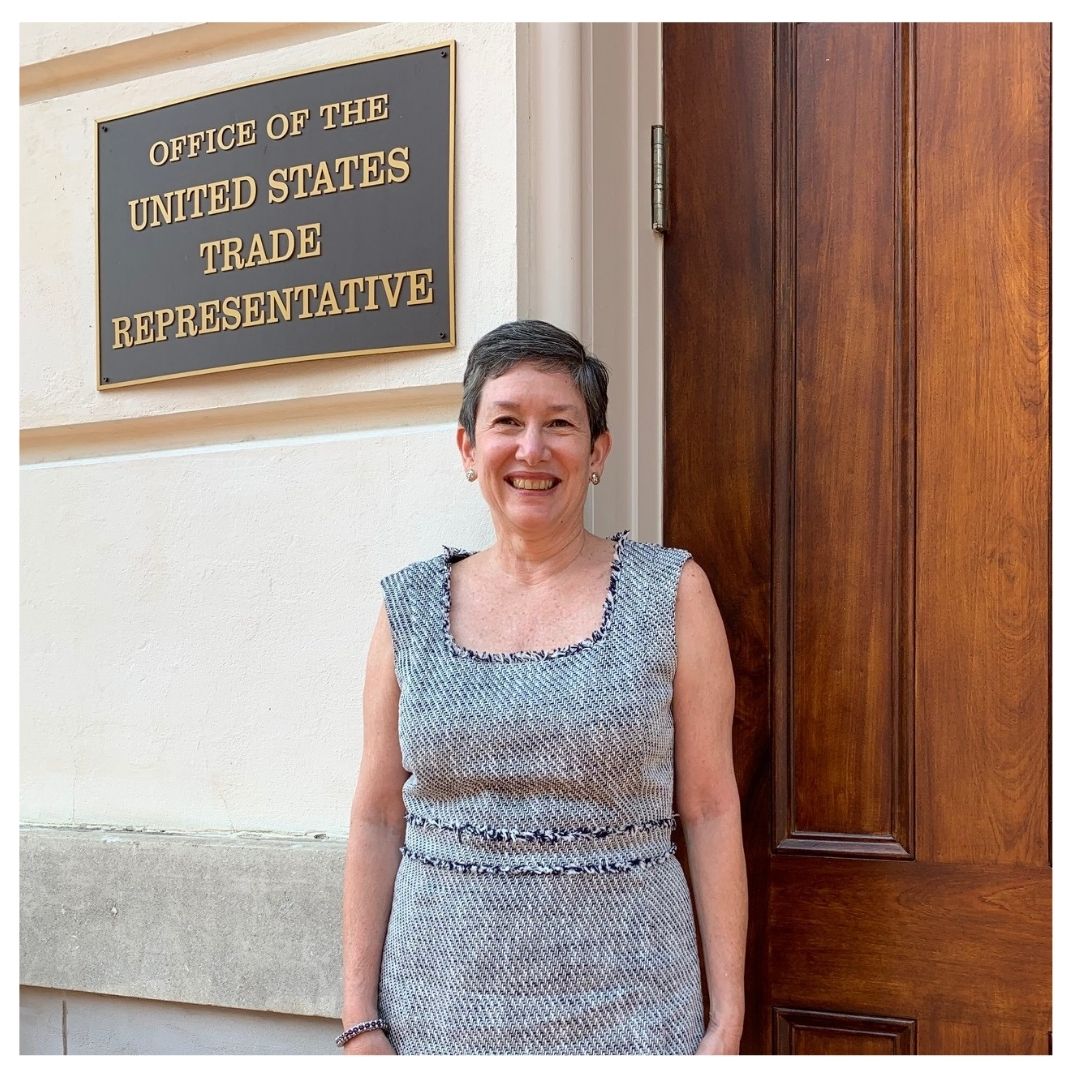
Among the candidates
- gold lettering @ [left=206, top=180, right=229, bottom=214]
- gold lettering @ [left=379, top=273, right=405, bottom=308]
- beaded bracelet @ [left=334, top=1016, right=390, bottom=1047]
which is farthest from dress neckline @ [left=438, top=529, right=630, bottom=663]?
gold lettering @ [left=206, top=180, right=229, bottom=214]

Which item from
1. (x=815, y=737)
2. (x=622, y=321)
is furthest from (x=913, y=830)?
(x=622, y=321)

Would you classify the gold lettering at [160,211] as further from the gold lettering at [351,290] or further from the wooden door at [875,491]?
the wooden door at [875,491]

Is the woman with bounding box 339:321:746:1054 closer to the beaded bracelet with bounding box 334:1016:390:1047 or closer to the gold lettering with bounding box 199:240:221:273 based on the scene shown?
the beaded bracelet with bounding box 334:1016:390:1047

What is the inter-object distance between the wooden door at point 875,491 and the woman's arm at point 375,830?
0.74 metres

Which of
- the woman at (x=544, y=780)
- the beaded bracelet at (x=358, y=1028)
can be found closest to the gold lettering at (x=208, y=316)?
the woman at (x=544, y=780)

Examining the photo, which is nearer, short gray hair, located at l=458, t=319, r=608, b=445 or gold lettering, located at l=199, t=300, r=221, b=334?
short gray hair, located at l=458, t=319, r=608, b=445

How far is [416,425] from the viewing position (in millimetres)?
2650

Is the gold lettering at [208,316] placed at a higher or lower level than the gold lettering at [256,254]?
lower

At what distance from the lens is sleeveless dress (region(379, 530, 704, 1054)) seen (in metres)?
1.99

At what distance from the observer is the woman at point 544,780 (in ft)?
6.55

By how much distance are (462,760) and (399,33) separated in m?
1.52

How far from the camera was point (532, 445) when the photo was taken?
82.5 inches

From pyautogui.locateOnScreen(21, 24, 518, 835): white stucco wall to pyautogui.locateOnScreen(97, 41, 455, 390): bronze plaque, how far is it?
47mm
